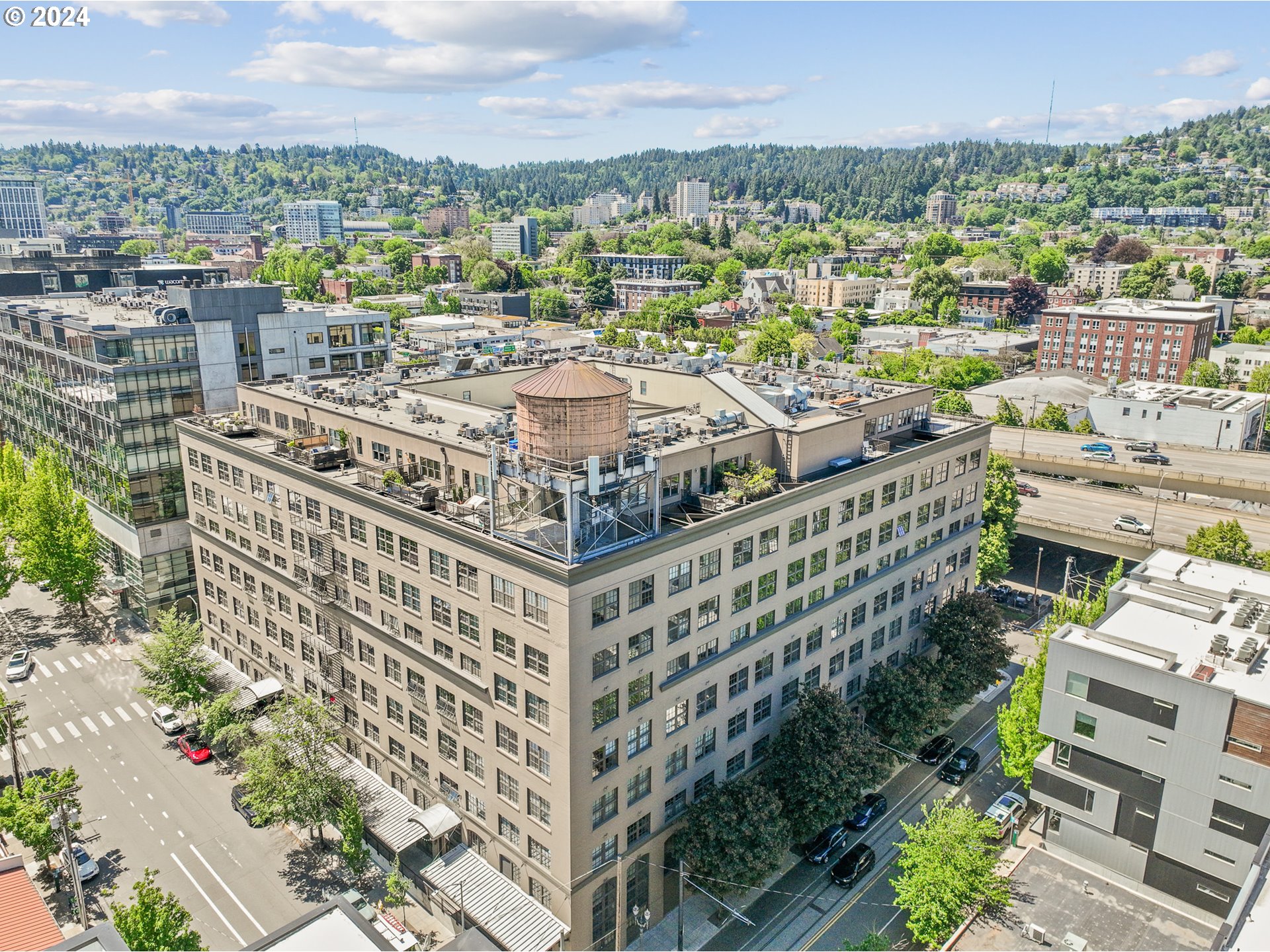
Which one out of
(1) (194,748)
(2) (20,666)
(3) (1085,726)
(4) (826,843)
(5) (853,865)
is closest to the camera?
(3) (1085,726)

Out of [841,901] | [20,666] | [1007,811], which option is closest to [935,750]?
[1007,811]

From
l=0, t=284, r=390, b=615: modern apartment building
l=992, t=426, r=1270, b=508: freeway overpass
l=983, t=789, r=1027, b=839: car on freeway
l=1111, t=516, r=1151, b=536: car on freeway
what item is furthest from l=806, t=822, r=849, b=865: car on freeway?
l=992, t=426, r=1270, b=508: freeway overpass

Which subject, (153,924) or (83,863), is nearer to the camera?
(153,924)

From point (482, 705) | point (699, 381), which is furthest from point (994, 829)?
point (699, 381)

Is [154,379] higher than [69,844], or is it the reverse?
[154,379]

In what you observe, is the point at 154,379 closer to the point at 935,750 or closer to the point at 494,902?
the point at 494,902

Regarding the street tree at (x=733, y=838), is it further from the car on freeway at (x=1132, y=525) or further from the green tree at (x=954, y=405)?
the green tree at (x=954, y=405)

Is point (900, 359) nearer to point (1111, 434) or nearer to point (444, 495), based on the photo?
point (1111, 434)
